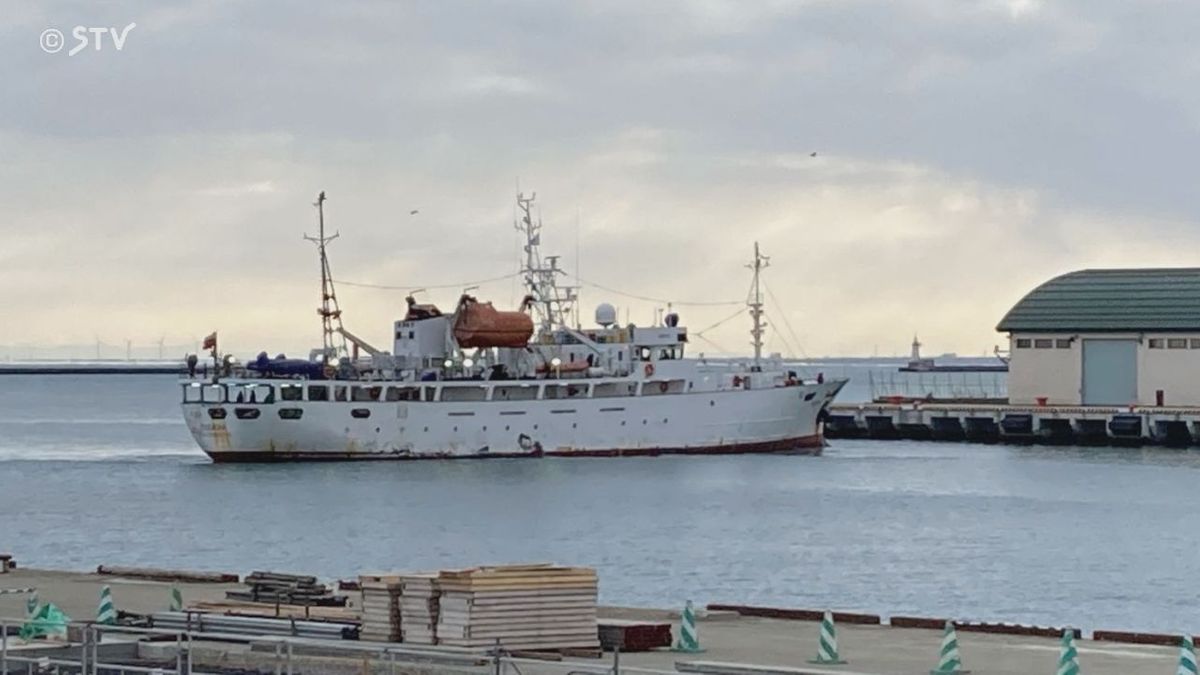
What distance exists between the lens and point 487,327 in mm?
94000

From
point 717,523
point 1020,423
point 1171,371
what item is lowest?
point 717,523

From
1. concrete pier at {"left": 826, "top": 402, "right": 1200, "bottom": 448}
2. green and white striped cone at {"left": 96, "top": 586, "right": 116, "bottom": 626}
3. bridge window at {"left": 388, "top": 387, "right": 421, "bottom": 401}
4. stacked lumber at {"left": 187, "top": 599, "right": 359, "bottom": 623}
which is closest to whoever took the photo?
stacked lumber at {"left": 187, "top": 599, "right": 359, "bottom": 623}

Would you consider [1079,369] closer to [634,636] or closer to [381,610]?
[634,636]

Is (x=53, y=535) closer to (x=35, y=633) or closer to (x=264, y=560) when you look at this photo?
(x=264, y=560)

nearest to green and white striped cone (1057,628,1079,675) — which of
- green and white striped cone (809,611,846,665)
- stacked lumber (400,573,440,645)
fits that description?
green and white striped cone (809,611,846,665)

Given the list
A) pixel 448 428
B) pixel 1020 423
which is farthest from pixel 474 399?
pixel 1020 423

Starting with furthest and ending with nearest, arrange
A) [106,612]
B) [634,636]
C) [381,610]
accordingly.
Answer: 1. [106,612]
2. [634,636]
3. [381,610]

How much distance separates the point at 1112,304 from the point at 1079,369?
326 centimetres

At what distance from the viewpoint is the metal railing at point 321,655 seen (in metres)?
21.3

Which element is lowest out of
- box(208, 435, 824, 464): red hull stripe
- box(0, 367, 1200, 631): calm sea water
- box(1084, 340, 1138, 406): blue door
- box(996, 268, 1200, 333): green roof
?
box(0, 367, 1200, 631): calm sea water

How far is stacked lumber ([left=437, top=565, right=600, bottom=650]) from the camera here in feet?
75.6

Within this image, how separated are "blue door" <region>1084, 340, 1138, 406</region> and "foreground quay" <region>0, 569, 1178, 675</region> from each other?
262 feet

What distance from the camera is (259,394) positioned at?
114688mm

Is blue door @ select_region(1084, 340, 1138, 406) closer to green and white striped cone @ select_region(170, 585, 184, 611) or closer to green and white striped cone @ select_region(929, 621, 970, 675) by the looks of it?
green and white striped cone @ select_region(170, 585, 184, 611)
